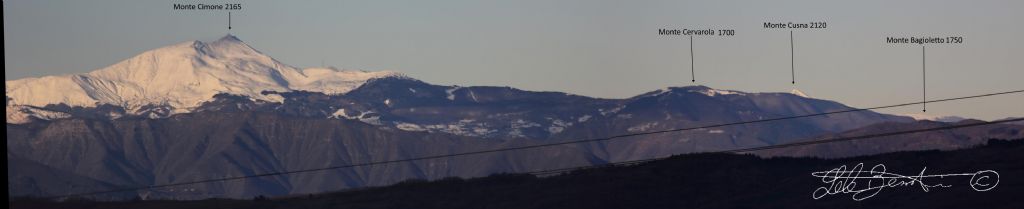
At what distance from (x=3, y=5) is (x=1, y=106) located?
7.72 ft

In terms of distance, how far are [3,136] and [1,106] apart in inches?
35.1

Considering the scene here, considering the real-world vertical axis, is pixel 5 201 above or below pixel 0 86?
below

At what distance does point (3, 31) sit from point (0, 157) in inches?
139

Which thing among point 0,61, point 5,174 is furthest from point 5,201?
point 0,61

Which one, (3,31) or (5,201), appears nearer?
(5,201)

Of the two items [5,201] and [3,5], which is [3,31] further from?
[5,201]

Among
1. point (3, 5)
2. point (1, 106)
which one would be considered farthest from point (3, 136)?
point (3, 5)

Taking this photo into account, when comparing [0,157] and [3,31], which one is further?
[3,31]

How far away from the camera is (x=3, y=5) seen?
122 ft

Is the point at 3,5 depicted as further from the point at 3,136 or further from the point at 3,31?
the point at 3,136

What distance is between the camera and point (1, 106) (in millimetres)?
36406

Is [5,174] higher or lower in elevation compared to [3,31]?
lower

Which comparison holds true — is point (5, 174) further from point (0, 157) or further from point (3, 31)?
A: point (3, 31)

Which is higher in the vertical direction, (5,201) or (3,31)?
(3,31)
